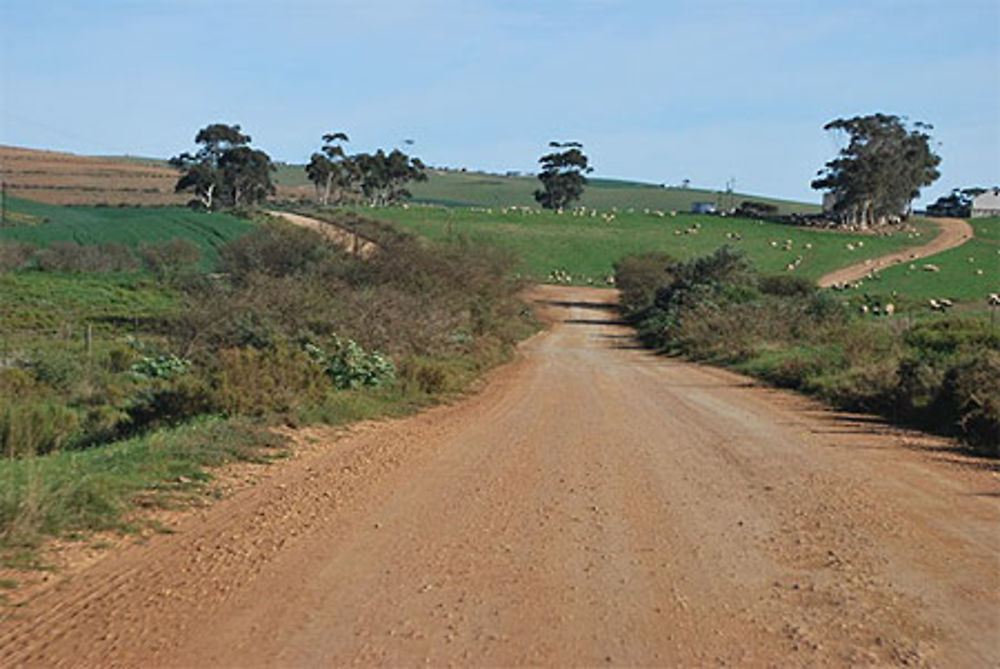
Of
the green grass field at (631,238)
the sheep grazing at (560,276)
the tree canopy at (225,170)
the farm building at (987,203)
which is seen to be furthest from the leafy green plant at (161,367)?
the farm building at (987,203)

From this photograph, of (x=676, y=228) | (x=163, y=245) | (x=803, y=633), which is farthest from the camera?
(x=676, y=228)

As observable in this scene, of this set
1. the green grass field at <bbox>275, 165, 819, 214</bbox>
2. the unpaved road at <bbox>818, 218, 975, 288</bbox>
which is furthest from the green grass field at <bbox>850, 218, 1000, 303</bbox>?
the green grass field at <bbox>275, 165, 819, 214</bbox>

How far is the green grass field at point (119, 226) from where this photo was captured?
6316 cm

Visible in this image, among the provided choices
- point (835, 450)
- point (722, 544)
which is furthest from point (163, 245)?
point (722, 544)

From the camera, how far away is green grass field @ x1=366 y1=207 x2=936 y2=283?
89.5 meters

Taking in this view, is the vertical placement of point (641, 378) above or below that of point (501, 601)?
below

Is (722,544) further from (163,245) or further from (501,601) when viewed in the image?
(163,245)

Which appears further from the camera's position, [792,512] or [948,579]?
[792,512]

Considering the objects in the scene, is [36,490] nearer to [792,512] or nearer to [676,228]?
[792,512]

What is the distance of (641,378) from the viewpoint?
1045 inches

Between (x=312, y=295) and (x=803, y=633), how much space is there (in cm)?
1824

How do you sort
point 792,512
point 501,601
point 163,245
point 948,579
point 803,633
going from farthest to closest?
Result: point 163,245 < point 792,512 < point 948,579 < point 501,601 < point 803,633

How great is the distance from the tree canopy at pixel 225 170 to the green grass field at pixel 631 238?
484 inches

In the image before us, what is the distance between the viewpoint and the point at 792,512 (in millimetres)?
9750
